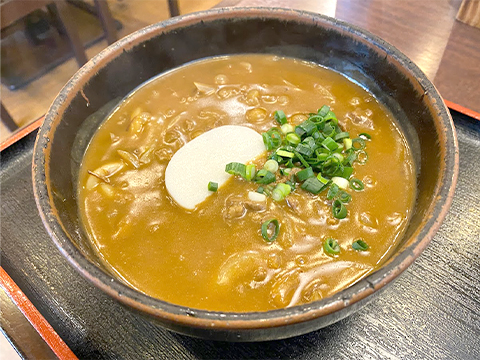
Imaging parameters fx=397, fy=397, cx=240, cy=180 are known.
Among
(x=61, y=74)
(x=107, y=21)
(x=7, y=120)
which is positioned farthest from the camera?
(x=107, y=21)

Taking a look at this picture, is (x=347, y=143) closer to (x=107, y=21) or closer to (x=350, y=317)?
(x=350, y=317)

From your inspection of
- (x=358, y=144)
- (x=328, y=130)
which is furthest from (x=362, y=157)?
(x=328, y=130)

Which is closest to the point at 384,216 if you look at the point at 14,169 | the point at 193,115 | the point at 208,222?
the point at 208,222

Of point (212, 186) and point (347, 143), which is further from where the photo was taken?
point (347, 143)

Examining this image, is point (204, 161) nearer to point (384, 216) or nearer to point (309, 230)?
point (309, 230)

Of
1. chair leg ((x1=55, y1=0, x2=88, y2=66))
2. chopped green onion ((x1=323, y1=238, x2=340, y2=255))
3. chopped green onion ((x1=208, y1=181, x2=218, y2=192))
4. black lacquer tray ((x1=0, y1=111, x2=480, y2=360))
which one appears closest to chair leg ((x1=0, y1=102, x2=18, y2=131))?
chair leg ((x1=55, y1=0, x2=88, y2=66))

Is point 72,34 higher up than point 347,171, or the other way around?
point 347,171

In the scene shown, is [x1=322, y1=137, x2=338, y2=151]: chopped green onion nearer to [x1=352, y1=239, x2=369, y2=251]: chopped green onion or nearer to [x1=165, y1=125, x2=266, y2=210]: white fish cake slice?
[x1=165, y1=125, x2=266, y2=210]: white fish cake slice

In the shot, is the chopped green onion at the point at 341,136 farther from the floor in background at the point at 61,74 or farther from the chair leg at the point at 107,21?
the chair leg at the point at 107,21
